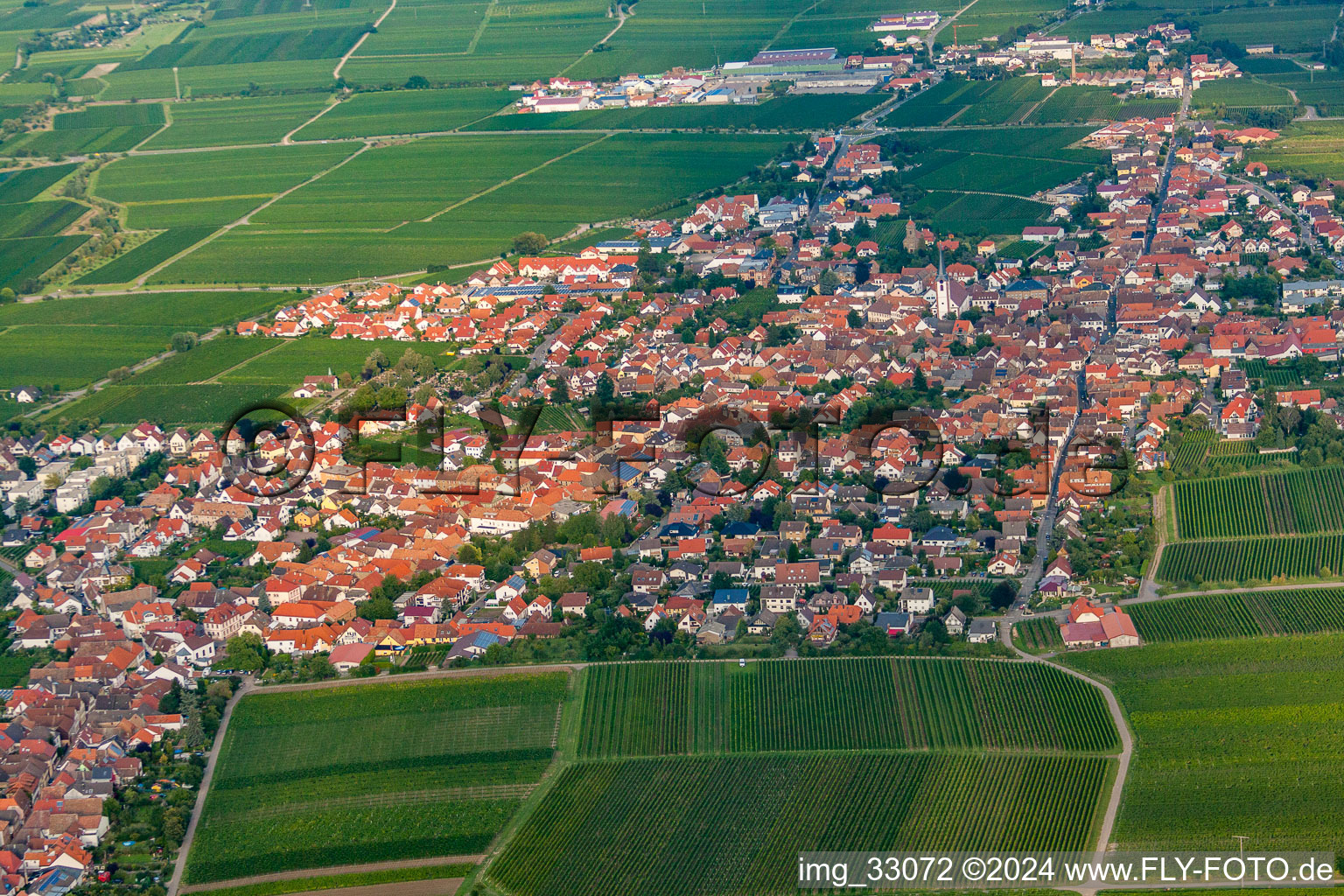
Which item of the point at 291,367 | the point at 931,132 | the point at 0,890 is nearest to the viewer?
the point at 0,890

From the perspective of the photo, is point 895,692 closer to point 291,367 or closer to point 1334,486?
point 1334,486

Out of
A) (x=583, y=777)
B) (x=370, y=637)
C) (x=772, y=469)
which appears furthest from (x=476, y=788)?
(x=772, y=469)

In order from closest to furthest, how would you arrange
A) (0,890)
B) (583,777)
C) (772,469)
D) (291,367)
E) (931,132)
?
(0,890) < (583,777) < (772,469) < (291,367) < (931,132)

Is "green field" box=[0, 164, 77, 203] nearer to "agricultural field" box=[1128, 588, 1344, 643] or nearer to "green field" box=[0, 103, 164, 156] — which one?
"green field" box=[0, 103, 164, 156]

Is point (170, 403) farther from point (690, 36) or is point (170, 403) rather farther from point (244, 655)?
point (690, 36)

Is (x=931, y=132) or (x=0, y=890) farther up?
(x=931, y=132)

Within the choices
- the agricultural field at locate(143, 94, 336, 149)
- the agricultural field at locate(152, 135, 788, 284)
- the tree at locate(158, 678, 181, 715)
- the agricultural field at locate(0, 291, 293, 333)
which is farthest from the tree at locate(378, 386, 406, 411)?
the agricultural field at locate(143, 94, 336, 149)

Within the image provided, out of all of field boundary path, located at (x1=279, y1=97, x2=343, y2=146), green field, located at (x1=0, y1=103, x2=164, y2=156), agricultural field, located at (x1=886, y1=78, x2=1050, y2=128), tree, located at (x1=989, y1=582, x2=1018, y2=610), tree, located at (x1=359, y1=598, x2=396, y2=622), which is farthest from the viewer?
field boundary path, located at (x1=279, y1=97, x2=343, y2=146)
